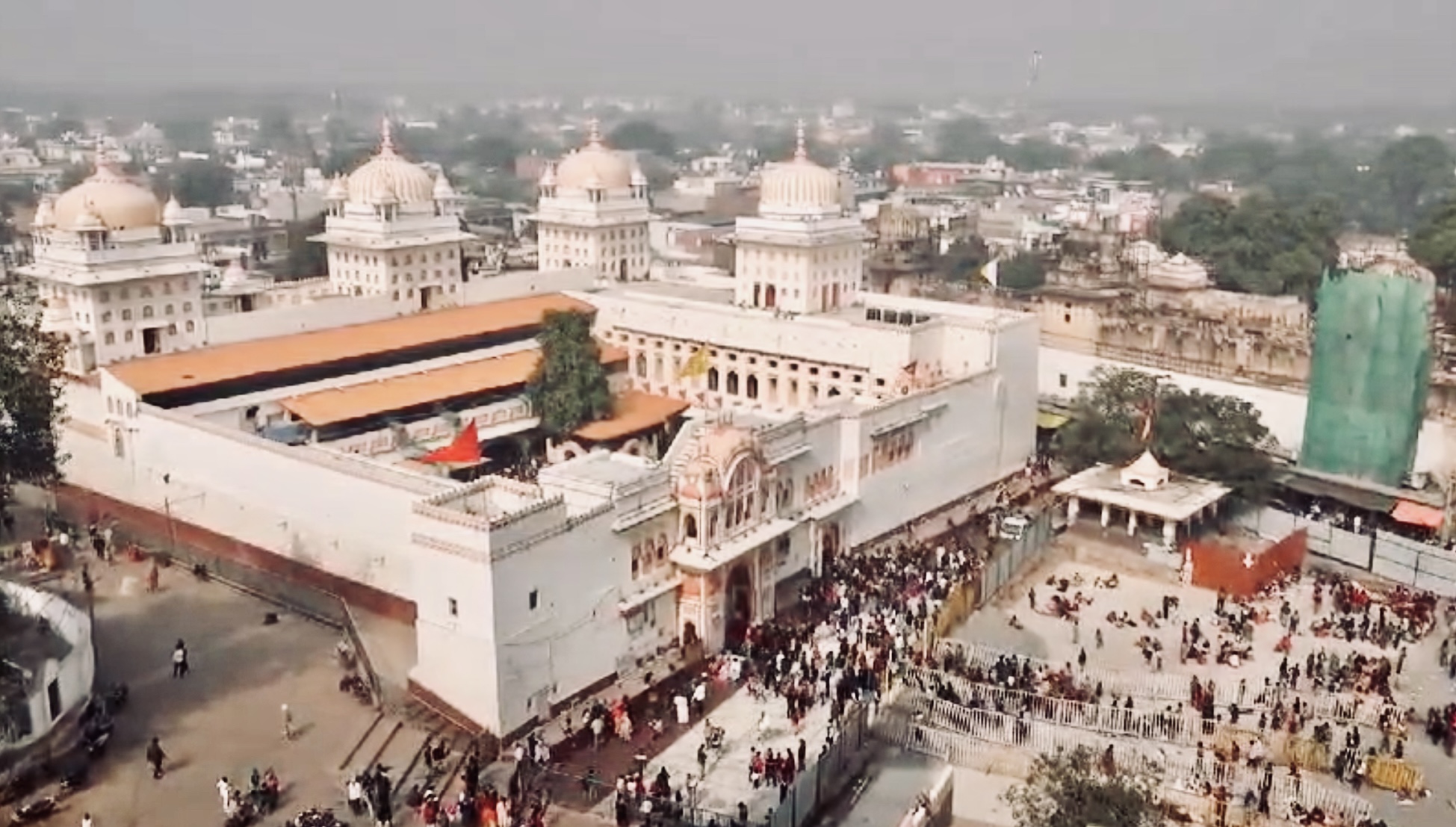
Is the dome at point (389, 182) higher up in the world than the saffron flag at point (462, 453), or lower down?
higher up

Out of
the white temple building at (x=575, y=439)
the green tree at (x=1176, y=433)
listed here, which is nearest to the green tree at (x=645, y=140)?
the white temple building at (x=575, y=439)

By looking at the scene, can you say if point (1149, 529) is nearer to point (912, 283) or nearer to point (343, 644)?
point (343, 644)

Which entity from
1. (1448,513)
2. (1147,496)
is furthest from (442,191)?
(1448,513)

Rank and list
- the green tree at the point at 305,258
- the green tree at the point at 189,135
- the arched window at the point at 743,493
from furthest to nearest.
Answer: the green tree at the point at 189,135
the green tree at the point at 305,258
the arched window at the point at 743,493

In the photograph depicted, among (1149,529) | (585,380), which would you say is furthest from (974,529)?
(585,380)

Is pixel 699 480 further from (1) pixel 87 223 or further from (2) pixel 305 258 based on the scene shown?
(2) pixel 305 258

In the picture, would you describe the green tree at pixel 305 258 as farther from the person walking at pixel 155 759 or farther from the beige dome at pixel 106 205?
the person walking at pixel 155 759
